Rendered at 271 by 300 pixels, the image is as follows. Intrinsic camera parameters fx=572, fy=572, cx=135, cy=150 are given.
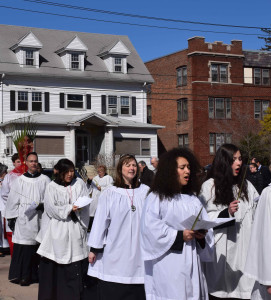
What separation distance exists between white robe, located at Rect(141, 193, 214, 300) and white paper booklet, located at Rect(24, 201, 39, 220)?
4860mm

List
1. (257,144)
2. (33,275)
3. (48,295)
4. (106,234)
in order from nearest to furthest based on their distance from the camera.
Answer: (106,234) < (48,295) < (33,275) < (257,144)

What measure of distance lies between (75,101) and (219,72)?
1195 cm

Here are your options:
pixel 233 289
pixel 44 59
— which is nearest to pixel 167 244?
pixel 233 289

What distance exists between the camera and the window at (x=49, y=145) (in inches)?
1367

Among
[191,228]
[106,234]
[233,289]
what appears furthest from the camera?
[106,234]

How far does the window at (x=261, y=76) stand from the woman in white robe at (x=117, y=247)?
39.6m

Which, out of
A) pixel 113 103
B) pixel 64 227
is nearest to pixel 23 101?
pixel 113 103

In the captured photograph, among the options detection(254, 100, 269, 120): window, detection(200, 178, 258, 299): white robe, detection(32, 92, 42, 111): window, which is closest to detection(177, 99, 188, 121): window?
detection(254, 100, 269, 120): window

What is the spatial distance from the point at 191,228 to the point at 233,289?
141 centimetres

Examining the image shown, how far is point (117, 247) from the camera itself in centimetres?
666

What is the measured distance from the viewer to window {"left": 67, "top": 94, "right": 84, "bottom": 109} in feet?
122

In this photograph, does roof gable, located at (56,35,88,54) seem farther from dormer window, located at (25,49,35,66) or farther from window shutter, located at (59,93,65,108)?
window shutter, located at (59,93,65,108)

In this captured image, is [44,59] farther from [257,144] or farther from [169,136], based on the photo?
[257,144]

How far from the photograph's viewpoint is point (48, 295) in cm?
841
